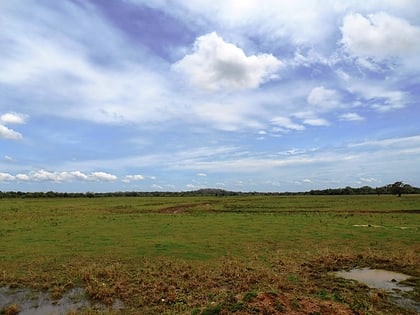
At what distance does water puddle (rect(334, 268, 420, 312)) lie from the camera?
487 inches

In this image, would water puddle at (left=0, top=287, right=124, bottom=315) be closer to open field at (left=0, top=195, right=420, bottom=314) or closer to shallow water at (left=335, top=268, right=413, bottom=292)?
open field at (left=0, top=195, right=420, bottom=314)

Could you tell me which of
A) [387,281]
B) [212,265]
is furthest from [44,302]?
[387,281]

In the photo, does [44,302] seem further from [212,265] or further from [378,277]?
[378,277]

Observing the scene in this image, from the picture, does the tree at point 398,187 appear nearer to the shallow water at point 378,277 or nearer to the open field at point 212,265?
the open field at point 212,265

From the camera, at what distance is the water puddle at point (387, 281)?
1237 centimetres

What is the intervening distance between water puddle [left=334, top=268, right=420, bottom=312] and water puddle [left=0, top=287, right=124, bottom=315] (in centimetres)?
1002

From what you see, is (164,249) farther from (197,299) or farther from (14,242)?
(14,242)

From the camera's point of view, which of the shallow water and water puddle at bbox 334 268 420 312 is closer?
water puddle at bbox 334 268 420 312

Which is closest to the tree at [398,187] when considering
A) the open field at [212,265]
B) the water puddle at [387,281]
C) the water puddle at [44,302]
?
the open field at [212,265]

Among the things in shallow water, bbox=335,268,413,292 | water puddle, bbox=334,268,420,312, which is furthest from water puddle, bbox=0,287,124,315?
shallow water, bbox=335,268,413,292

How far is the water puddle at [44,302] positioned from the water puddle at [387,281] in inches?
394

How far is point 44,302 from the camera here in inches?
491

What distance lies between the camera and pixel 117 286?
1366cm

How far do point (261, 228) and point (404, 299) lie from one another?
63.8 feet
